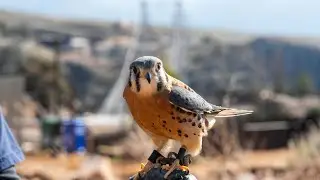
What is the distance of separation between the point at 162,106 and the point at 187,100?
0.10 meters

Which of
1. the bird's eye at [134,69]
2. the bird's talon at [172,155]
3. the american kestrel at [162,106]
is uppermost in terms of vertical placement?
the bird's eye at [134,69]

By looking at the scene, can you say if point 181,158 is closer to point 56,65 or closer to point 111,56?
point 56,65

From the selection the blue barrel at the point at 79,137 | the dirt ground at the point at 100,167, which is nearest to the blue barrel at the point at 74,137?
the blue barrel at the point at 79,137

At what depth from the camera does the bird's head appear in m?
2.25

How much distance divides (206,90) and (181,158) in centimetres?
3072

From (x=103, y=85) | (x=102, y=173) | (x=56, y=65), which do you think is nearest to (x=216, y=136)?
(x=102, y=173)

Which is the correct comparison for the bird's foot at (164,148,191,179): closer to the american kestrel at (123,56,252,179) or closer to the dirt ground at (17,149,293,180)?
the american kestrel at (123,56,252,179)

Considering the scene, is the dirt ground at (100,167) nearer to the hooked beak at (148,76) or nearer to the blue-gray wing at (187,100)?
the blue-gray wing at (187,100)

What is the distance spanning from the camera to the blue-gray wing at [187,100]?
2326 millimetres

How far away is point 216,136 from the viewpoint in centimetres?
946

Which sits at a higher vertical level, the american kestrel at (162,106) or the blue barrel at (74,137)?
the american kestrel at (162,106)

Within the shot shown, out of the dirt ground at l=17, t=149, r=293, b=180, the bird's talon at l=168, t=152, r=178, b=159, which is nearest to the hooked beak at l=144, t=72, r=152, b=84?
the bird's talon at l=168, t=152, r=178, b=159

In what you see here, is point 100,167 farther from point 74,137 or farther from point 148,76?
point 148,76

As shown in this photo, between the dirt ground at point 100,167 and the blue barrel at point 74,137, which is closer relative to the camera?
the dirt ground at point 100,167
